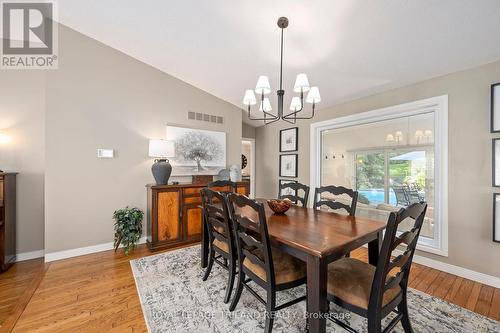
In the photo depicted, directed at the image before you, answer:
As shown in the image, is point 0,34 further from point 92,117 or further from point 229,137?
point 229,137

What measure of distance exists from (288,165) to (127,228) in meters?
3.08

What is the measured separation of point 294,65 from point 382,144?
69.6 inches

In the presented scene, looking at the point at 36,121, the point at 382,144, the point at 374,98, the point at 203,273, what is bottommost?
the point at 203,273

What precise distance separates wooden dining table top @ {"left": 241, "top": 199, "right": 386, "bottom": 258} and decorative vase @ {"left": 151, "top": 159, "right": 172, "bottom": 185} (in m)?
1.68

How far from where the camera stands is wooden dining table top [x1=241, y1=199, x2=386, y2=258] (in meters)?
1.30

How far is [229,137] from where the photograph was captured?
14.1ft

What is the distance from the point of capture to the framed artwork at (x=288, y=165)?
4.33 metres

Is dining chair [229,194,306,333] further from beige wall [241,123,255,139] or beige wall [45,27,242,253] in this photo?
beige wall [241,123,255,139]

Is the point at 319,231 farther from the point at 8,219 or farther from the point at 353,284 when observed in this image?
the point at 8,219

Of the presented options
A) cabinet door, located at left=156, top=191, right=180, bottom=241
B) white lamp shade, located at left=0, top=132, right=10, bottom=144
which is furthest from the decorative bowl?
white lamp shade, located at left=0, top=132, right=10, bottom=144

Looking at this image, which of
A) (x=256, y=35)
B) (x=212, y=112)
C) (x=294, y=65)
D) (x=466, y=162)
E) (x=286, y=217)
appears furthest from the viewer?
(x=212, y=112)

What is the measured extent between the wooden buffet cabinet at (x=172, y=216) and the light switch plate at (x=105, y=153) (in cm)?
73

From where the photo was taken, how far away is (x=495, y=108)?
2168 millimetres

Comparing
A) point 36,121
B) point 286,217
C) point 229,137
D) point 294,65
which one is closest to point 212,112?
point 229,137
